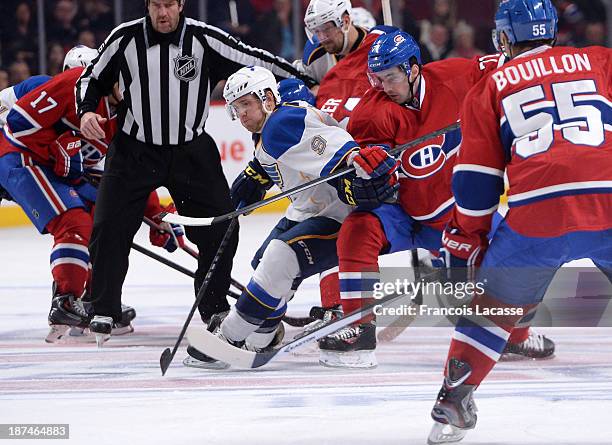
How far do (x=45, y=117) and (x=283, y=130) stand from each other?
1130 mm

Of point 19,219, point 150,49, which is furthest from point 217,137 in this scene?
point 150,49

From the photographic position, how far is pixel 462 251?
8.41 feet

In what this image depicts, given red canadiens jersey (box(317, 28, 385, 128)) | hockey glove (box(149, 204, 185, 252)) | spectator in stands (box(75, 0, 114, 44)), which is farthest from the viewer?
spectator in stands (box(75, 0, 114, 44))

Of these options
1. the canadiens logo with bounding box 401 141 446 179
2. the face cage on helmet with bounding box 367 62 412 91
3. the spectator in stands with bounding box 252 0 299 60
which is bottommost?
the spectator in stands with bounding box 252 0 299 60

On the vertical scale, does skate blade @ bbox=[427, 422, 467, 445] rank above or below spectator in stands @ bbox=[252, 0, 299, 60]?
above

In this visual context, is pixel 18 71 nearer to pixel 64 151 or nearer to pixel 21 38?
pixel 21 38

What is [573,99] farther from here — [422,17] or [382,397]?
[422,17]

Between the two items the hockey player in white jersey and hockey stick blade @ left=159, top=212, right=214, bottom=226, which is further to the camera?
hockey stick blade @ left=159, top=212, right=214, bottom=226

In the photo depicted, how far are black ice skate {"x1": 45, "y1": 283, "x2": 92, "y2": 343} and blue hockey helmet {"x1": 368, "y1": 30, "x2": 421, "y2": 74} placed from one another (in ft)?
4.34

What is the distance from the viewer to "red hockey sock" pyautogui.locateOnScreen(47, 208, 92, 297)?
4168 mm

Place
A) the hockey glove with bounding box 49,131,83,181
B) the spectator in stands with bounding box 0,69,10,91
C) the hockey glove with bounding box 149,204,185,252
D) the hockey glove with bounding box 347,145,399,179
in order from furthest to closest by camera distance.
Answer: the spectator in stands with bounding box 0,69,10,91
the hockey glove with bounding box 149,204,185,252
the hockey glove with bounding box 49,131,83,181
the hockey glove with bounding box 347,145,399,179

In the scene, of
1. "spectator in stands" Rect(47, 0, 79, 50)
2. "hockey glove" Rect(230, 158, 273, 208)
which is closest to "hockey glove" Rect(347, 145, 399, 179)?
"hockey glove" Rect(230, 158, 273, 208)

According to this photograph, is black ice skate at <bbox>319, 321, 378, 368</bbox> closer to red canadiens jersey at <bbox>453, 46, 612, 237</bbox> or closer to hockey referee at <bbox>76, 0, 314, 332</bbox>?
hockey referee at <bbox>76, 0, 314, 332</bbox>

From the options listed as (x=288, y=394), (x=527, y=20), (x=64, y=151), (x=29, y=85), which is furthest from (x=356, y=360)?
(x=29, y=85)
